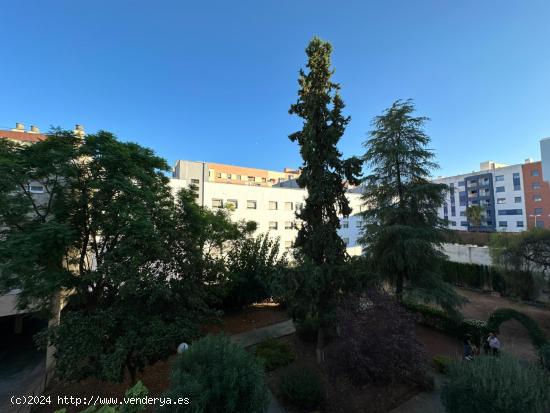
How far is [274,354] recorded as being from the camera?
1005cm

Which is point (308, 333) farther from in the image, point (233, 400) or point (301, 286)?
point (233, 400)

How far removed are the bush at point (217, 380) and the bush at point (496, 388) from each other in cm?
444

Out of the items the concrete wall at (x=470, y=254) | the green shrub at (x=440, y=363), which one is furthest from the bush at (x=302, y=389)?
the concrete wall at (x=470, y=254)

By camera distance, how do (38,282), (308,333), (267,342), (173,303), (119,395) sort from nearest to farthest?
1. (38,282)
2. (173,303)
3. (119,395)
4. (267,342)
5. (308,333)

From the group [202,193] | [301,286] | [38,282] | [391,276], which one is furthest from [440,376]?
[202,193]

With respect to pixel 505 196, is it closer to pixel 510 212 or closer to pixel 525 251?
pixel 510 212

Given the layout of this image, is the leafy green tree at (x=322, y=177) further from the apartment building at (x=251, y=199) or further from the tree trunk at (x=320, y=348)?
the apartment building at (x=251, y=199)

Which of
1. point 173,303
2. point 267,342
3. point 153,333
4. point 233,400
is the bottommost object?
point 267,342

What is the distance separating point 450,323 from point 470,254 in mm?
14163

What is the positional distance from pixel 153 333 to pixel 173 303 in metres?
1.05

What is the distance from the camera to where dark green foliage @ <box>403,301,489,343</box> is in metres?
11.3

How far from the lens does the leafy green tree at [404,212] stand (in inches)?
469

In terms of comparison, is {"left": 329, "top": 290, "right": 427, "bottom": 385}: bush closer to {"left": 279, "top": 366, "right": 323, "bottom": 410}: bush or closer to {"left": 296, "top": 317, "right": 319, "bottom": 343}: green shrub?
{"left": 279, "top": 366, "right": 323, "bottom": 410}: bush

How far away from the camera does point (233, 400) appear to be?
4852 mm
